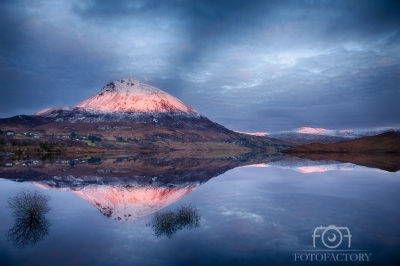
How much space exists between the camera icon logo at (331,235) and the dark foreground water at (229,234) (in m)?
0.04

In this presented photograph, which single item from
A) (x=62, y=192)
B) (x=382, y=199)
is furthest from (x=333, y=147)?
(x=62, y=192)

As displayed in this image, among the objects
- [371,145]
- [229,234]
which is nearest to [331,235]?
[229,234]

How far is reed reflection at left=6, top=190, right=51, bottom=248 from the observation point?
10890 mm

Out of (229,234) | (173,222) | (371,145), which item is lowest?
(229,234)

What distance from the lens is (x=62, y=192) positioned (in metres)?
21.6

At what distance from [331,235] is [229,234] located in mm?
3985

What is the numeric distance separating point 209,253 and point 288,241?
3131 mm

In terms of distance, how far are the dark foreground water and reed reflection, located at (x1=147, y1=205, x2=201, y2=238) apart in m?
0.30

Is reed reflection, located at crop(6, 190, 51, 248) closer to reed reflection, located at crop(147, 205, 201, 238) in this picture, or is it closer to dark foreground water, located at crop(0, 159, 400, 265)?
dark foreground water, located at crop(0, 159, 400, 265)

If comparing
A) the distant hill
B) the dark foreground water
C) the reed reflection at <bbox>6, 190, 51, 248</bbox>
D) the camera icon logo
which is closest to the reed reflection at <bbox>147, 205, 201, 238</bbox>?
the dark foreground water

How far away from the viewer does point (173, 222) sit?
42.0ft

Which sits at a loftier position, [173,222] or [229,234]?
[173,222]

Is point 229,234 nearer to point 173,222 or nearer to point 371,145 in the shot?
point 173,222

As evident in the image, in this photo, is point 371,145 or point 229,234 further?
point 371,145
